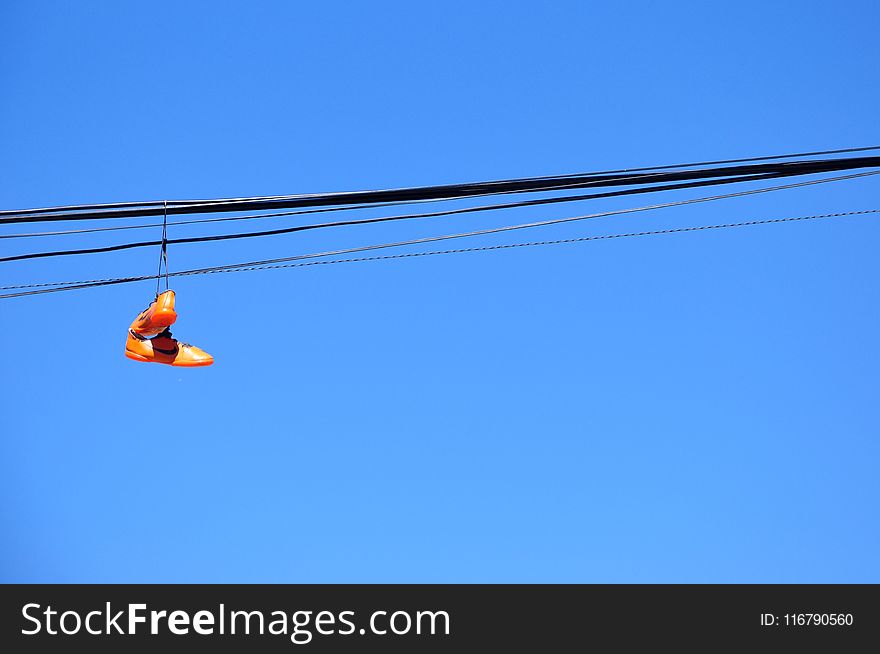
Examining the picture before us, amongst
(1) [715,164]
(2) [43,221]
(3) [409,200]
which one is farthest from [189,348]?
(1) [715,164]

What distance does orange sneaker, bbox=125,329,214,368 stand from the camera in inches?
286

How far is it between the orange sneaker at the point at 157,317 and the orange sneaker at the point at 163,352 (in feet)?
0.31

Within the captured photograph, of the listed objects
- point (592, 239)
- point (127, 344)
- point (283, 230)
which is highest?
point (592, 239)

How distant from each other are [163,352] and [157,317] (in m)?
0.41

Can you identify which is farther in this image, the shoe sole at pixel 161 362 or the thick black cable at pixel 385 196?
the shoe sole at pixel 161 362

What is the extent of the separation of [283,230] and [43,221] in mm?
1491

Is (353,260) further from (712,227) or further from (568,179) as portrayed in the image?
(712,227)

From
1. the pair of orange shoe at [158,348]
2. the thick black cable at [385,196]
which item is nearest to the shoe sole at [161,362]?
the pair of orange shoe at [158,348]

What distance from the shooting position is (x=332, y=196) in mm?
5988

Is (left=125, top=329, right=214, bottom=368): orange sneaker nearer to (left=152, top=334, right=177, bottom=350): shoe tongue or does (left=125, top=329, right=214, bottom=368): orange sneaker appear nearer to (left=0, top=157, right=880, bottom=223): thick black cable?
(left=152, top=334, right=177, bottom=350): shoe tongue

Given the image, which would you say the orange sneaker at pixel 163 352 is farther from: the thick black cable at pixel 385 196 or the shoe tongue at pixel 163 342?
the thick black cable at pixel 385 196

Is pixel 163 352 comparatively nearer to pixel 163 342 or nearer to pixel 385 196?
pixel 163 342

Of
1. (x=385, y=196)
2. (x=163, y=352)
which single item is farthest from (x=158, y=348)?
(x=385, y=196)

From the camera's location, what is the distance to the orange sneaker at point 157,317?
273 inches
